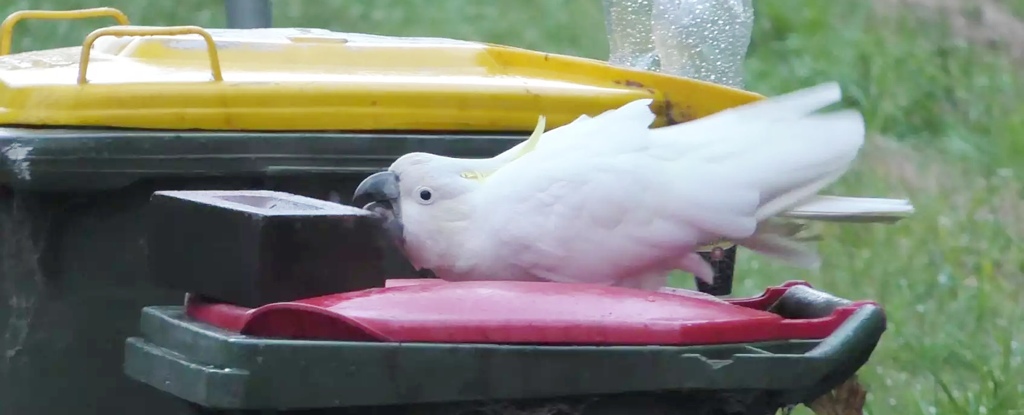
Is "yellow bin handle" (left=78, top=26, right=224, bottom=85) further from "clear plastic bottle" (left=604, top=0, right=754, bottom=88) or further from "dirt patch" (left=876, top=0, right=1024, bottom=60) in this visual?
"dirt patch" (left=876, top=0, right=1024, bottom=60)

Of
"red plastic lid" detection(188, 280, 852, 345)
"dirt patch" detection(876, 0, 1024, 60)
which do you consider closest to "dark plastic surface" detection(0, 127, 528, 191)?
"red plastic lid" detection(188, 280, 852, 345)

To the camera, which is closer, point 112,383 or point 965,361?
point 112,383

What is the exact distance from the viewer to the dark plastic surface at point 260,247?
1461 mm

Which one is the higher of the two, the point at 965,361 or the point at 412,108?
the point at 412,108

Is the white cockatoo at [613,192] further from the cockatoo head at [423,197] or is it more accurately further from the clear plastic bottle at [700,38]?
the clear plastic bottle at [700,38]

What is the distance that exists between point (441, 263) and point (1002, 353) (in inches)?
96.4

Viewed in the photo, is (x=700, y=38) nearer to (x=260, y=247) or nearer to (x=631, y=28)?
(x=631, y=28)

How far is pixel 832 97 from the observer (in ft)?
5.98

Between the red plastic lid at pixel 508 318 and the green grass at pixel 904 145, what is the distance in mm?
1857

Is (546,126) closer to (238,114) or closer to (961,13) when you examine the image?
(238,114)

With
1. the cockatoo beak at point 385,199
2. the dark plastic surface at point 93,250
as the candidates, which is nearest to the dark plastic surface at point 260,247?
the cockatoo beak at point 385,199

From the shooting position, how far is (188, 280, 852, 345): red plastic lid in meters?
1.41

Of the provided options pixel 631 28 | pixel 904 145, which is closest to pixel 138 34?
pixel 631 28

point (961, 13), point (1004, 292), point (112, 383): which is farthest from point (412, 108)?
point (961, 13)
